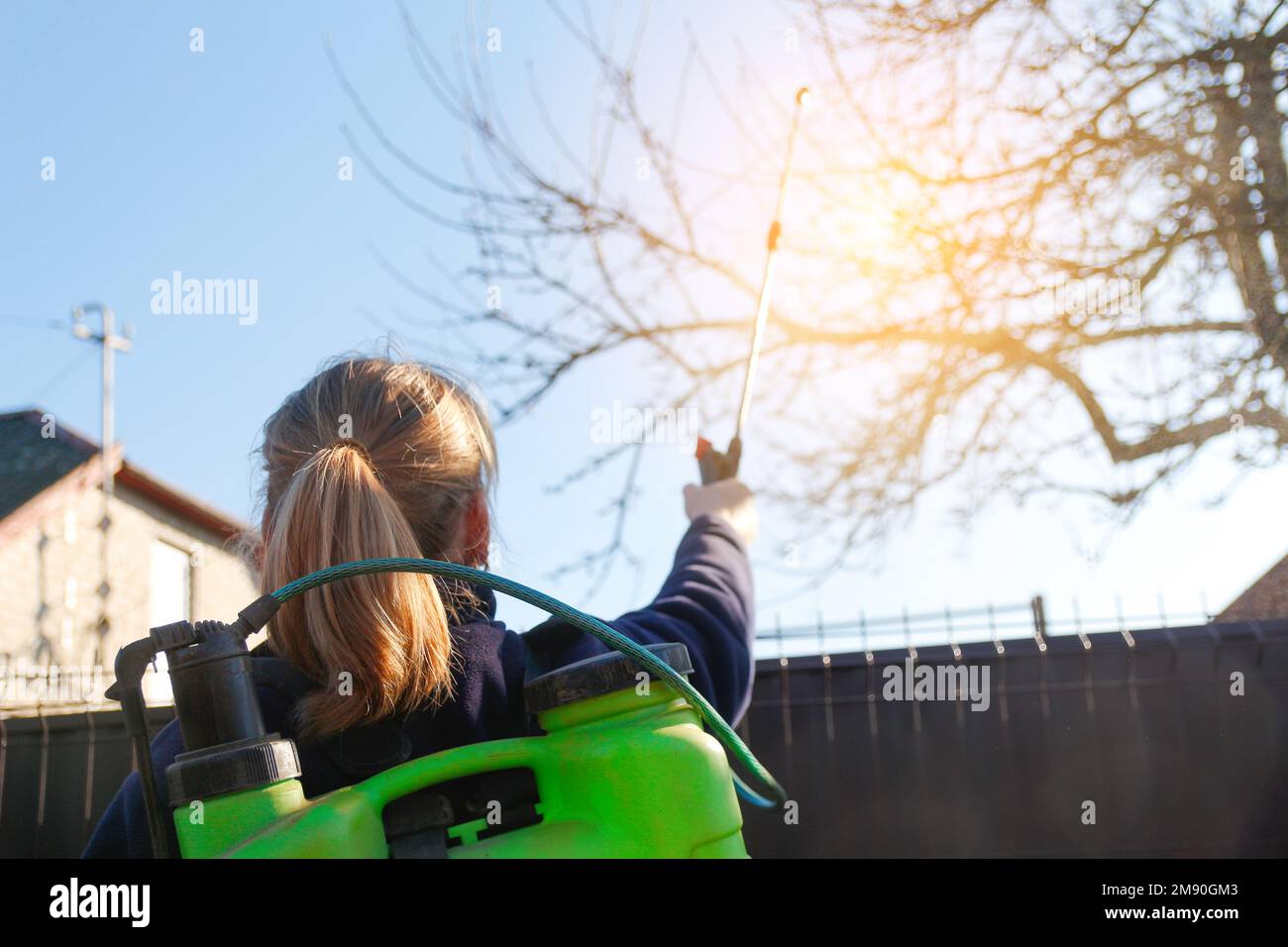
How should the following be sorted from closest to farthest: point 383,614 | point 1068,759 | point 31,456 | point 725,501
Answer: point 383,614, point 725,501, point 1068,759, point 31,456

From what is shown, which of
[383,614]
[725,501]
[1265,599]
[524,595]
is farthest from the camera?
[1265,599]

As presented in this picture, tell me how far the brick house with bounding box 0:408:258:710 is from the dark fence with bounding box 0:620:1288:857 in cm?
696

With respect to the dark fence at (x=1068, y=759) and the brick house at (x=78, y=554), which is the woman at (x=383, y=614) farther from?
the brick house at (x=78, y=554)

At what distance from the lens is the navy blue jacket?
38.5 inches

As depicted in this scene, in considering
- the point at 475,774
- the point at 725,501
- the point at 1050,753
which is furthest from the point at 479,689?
the point at 1050,753

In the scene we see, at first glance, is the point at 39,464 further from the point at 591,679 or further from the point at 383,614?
the point at 591,679

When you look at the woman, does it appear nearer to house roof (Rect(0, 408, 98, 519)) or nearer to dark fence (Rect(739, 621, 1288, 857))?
dark fence (Rect(739, 621, 1288, 857))

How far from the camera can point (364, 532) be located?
3.49 ft

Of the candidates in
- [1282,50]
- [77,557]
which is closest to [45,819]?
[1282,50]

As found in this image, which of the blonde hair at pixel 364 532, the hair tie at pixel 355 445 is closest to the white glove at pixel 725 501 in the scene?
the blonde hair at pixel 364 532

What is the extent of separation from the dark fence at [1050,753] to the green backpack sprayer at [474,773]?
1.63 m

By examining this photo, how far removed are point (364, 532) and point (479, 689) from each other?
21 cm

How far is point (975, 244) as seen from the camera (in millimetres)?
3422

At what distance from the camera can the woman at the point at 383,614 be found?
1.00 metres
